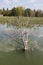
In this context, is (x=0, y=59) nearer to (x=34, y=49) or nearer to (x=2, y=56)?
(x=2, y=56)

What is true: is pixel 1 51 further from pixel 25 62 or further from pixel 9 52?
pixel 25 62

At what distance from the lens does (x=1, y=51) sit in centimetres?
1490

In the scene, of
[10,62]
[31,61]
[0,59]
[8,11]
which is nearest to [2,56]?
[0,59]

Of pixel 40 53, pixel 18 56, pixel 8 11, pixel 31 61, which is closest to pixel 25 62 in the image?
pixel 31 61

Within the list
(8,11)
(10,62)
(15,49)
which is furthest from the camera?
(8,11)

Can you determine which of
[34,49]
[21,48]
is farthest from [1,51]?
[34,49]

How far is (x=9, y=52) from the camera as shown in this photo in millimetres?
14547

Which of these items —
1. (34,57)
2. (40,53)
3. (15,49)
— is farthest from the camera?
(15,49)

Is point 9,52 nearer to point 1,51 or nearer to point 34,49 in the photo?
point 1,51

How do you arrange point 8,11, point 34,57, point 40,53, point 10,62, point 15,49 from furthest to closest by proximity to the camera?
Answer: point 8,11 → point 15,49 → point 40,53 → point 34,57 → point 10,62

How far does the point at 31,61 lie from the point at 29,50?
265cm

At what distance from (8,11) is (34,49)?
200 ft

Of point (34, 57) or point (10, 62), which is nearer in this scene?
point (10, 62)

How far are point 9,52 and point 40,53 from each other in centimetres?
267
